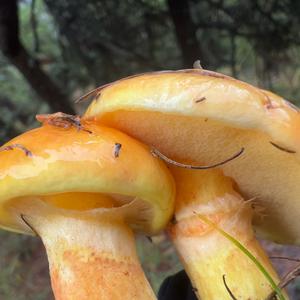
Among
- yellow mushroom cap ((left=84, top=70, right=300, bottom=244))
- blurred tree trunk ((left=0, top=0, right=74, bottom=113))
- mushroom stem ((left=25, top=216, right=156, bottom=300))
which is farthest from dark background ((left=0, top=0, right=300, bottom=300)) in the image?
mushroom stem ((left=25, top=216, right=156, bottom=300))

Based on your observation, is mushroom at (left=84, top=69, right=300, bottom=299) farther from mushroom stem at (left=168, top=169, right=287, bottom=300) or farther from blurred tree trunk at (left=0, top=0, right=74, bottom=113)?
blurred tree trunk at (left=0, top=0, right=74, bottom=113)

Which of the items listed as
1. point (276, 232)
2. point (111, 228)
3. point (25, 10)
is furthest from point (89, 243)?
point (25, 10)

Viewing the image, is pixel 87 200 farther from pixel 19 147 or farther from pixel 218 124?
pixel 218 124

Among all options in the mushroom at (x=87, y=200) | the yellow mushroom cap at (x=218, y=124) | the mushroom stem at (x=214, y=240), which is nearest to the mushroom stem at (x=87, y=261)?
the mushroom at (x=87, y=200)

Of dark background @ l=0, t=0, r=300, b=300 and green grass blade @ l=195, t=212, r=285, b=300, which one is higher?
green grass blade @ l=195, t=212, r=285, b=300

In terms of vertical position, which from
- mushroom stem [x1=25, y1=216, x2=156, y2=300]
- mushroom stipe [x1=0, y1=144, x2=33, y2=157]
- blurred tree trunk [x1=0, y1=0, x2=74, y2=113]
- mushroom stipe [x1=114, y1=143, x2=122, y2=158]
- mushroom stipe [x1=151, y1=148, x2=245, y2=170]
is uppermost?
mushroom stipe [x1=114, y1=143, x2=122, y2=158]

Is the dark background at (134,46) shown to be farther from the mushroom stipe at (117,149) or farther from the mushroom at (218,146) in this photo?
the mushroom stipe at (117,149)

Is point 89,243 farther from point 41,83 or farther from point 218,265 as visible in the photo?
point 41,83
